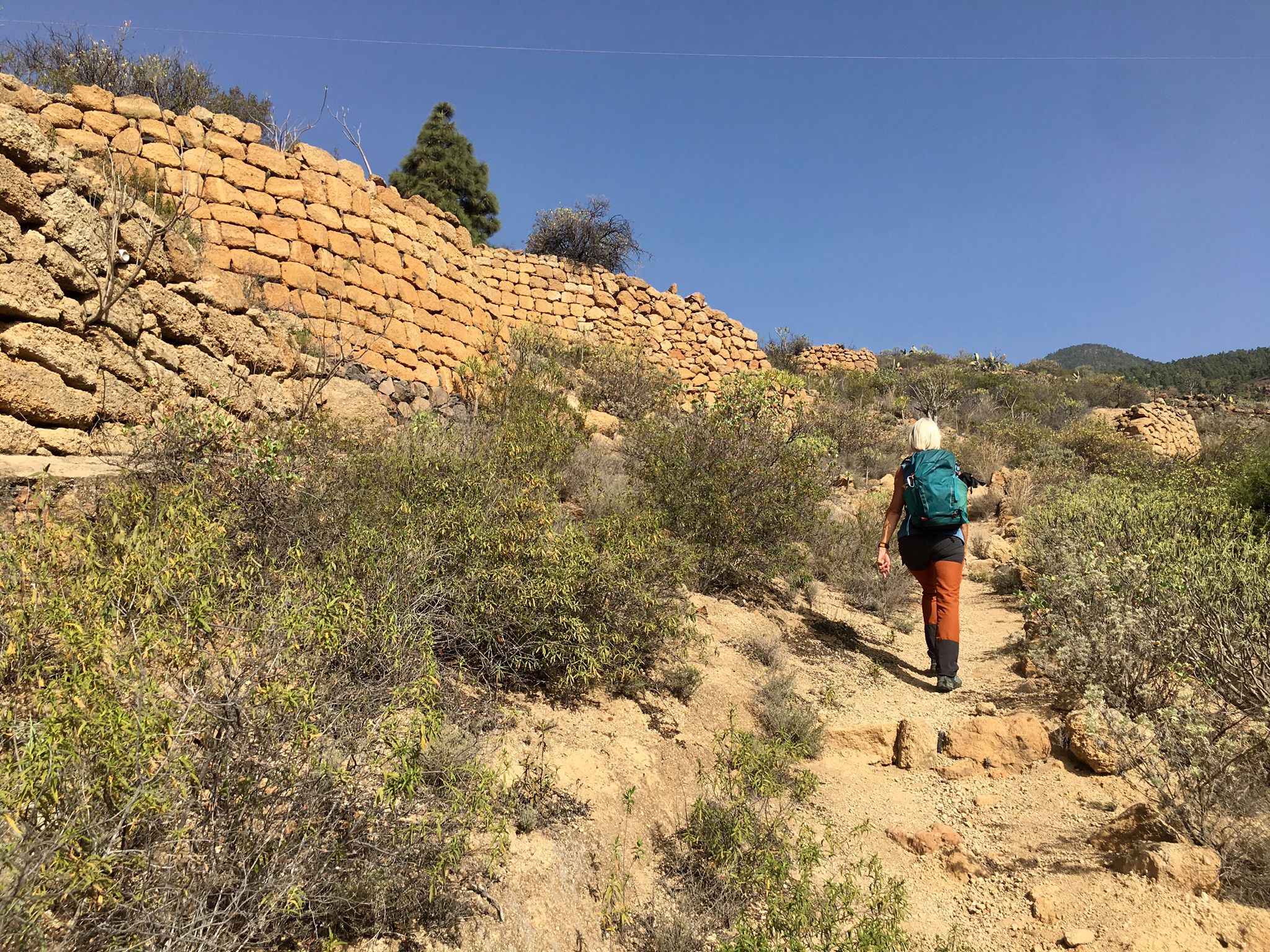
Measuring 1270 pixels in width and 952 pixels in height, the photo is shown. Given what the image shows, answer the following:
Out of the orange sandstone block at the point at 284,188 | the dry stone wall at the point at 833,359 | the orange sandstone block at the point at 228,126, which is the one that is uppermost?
the dry stone wall at the point at 833,359

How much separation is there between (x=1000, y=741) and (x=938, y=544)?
4.66 feet

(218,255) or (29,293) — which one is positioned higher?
(218,255)

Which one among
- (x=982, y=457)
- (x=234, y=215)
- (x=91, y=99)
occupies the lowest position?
(x=982, y=457)

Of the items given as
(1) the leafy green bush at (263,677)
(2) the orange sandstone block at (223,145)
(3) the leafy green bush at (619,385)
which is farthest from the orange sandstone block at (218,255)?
(3) the leafy green bush at (619,385)

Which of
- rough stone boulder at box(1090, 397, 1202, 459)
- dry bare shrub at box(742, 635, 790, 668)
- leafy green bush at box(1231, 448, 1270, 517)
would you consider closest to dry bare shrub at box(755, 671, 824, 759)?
dry bare shrub at box(742, 635, 790, 668)

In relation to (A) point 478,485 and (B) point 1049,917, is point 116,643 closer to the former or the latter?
(A) point 478,485

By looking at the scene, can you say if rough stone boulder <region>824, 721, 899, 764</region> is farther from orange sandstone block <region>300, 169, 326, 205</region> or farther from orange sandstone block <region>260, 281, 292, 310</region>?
orange sandstone block <region>300, 169, 326, 205</region>

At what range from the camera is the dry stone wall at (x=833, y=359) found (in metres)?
17.9

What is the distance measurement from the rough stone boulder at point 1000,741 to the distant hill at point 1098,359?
140ft

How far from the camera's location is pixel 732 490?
6.07 meters

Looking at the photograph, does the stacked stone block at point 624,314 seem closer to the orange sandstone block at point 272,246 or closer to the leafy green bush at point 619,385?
the leafy green bush at point 619,385

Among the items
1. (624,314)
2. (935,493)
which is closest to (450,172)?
(624,314)

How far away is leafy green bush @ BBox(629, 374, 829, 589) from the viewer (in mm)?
5746

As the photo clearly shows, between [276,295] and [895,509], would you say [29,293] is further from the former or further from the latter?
[895,509]
